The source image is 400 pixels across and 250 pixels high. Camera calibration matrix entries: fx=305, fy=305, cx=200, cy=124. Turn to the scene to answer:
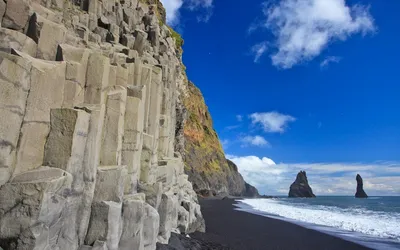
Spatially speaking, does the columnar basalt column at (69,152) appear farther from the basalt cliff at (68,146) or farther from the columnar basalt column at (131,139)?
the columnar basalt column at (131,139)

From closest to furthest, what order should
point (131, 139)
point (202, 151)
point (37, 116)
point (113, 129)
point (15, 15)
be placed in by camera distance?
1. point (37, 116)
2. point (15, 15)
3. point (113, 129)
4. point (131, 139)
5. point (202, 151)

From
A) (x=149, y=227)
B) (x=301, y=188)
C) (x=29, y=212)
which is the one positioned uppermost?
(x=301, y=188)

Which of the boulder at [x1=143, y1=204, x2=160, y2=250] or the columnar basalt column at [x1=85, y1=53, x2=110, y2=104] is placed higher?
the columnar basalt column at [x1=85, y1=53, x2=110, y2=104]

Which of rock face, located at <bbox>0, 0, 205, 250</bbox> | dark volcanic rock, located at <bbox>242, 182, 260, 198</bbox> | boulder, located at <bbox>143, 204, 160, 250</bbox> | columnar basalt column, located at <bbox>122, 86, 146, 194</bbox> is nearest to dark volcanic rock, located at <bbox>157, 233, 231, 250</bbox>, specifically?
boulder, located at <bbox>143, 204, 160, 250</bbox>

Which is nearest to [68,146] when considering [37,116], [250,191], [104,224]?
[37,116]

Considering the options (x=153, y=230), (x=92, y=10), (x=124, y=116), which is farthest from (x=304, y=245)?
(x=92, y=10)

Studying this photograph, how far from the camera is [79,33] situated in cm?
1500

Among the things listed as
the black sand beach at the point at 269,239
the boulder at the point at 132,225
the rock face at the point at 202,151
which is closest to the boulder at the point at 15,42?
the boulder at the point at 132,225

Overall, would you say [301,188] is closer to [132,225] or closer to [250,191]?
[250,191]

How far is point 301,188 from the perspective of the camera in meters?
180

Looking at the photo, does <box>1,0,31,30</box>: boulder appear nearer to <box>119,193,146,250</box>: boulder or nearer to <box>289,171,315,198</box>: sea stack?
<box>119,193,146,250</box>: boulder

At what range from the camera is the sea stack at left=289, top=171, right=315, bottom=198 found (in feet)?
584

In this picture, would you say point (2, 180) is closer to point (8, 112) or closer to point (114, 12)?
point (8, 112)

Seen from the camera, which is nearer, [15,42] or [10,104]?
[10,104]
